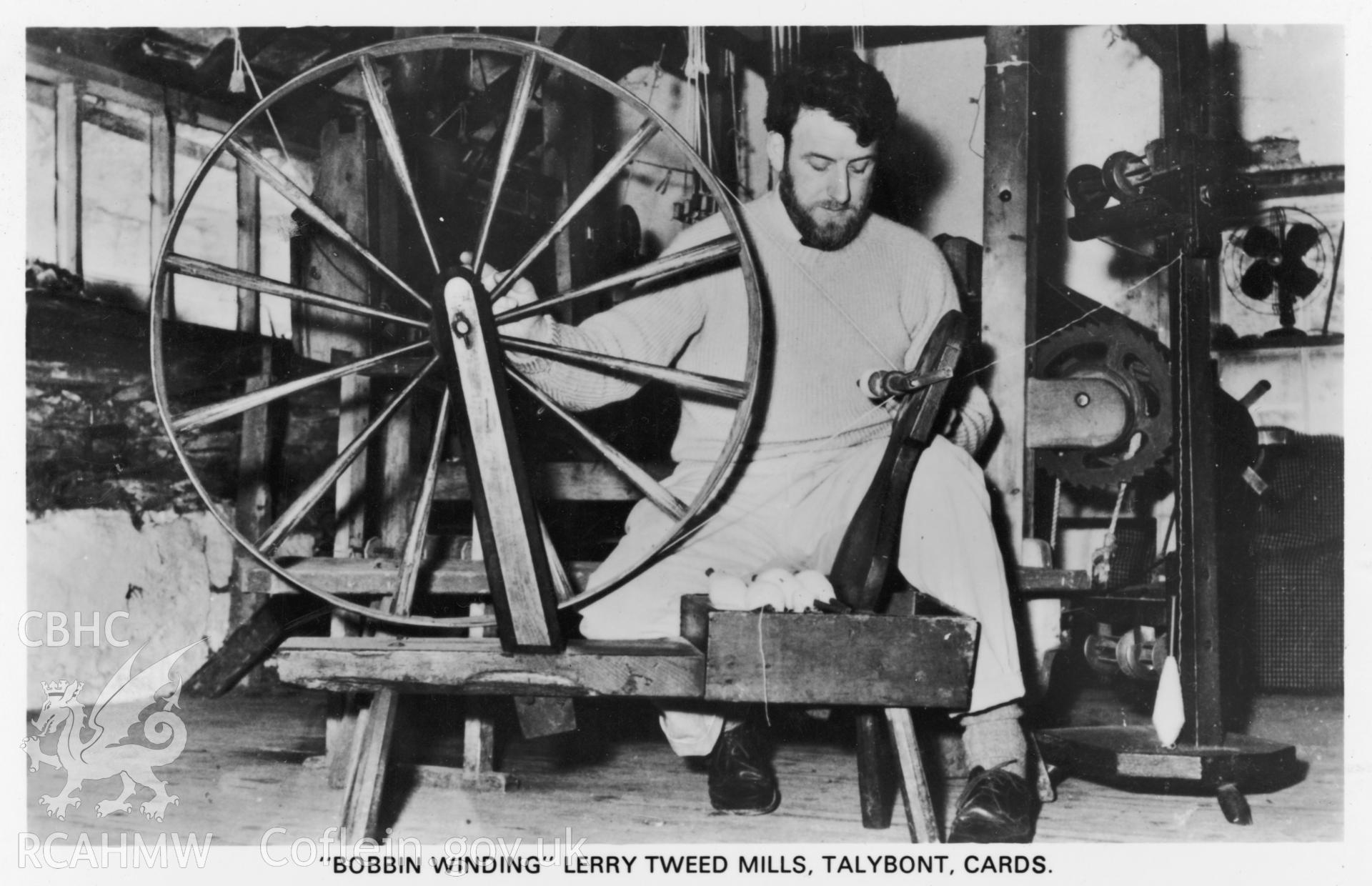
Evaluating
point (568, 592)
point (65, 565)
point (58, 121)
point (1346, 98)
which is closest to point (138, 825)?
point (568, 592)

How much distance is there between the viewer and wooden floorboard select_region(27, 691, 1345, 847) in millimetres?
2139

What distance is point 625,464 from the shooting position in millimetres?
2123

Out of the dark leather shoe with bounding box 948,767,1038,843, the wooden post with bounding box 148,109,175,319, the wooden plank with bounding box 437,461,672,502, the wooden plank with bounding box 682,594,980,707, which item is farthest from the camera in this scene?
the wooden post with bounding box 148,109,175,319

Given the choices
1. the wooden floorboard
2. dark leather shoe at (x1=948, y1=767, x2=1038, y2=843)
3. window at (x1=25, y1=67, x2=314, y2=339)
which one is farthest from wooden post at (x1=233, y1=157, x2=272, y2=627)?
dark leather shoe at (x1=948, y1=767, x2=1038, y2=843)

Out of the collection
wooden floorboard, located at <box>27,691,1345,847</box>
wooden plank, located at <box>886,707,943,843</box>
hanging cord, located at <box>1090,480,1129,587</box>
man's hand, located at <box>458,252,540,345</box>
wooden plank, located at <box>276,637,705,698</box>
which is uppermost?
man's hand, located at <box>458,252,540,345</box>

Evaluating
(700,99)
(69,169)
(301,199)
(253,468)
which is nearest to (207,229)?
(69,169)

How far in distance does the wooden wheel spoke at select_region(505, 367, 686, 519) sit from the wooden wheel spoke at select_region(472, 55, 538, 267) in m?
0.25

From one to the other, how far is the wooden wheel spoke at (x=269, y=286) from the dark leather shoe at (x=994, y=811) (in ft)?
4.08

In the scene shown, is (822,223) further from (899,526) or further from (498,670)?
(498,670)

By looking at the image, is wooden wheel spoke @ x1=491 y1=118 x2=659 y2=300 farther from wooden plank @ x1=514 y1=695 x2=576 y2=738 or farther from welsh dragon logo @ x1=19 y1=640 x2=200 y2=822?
welsh dragon logo @ x1=19 y1=640 x2=200 y2=822

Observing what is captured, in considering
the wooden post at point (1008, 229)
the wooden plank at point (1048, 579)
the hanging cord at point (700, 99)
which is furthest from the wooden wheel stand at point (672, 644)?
the hanging cord at point (700, 99)

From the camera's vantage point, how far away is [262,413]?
329cm

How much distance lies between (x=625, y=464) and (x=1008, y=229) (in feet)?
3.69

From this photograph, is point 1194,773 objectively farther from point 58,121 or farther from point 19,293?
point 58,121
